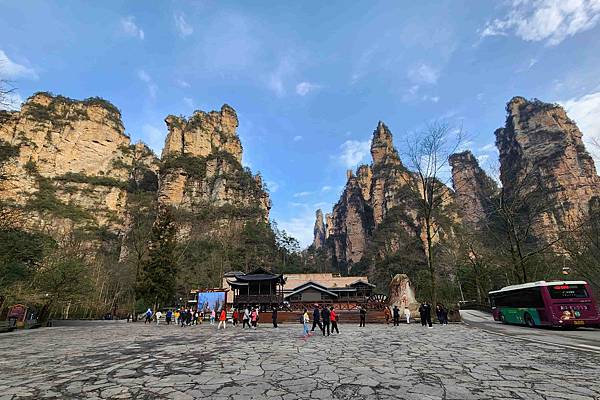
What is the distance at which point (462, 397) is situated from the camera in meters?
4.48

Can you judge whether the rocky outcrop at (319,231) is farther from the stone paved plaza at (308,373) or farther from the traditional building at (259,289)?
the stone paved plaza at (308,373)

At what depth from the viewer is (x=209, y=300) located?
1203 inches

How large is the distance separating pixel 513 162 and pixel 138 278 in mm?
95658

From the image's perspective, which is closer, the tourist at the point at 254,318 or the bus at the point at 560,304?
the bus at the point at 560,304

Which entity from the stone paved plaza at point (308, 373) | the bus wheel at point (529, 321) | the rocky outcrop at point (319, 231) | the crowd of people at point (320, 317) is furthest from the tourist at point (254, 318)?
the rocky outcrop at point (319, 231)

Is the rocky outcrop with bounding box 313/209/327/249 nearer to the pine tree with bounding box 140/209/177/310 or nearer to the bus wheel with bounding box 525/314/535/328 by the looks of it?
the pine tree with bounding box 140/209/177/310

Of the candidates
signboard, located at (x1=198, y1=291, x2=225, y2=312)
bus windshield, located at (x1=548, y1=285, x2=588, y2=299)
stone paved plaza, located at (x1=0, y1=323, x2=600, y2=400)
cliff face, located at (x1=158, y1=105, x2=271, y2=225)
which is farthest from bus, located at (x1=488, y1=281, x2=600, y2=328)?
cliff face, located at (x1=158, y1=105, x2=271, y2=225)

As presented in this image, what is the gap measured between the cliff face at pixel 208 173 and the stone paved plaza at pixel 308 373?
223ft

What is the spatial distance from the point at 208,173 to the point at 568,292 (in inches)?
3204

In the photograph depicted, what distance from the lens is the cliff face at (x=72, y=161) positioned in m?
68.8

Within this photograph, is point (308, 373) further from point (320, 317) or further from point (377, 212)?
point (377, 212)

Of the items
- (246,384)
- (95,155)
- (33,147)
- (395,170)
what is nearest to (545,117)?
(395,170)

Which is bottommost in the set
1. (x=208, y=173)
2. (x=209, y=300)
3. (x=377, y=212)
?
(x=209, y=300)

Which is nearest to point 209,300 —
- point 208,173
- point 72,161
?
point 208,173
